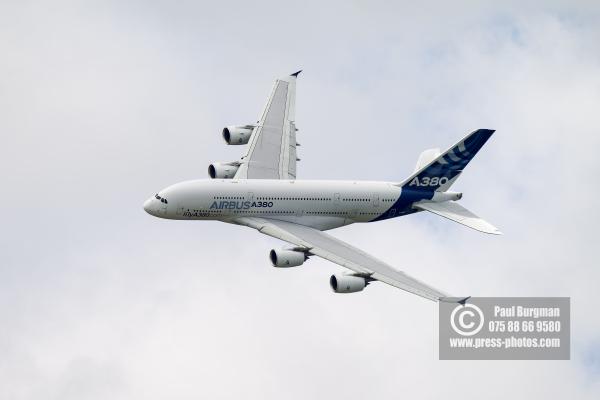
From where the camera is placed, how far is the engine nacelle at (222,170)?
150 metres

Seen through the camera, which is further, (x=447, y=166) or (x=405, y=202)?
(x=447, y=166)

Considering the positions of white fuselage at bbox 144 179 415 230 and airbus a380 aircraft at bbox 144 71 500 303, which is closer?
airbus a380 aircraft at bbox 144 71 500 303

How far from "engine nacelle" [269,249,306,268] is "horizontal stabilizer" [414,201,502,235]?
18452 mm

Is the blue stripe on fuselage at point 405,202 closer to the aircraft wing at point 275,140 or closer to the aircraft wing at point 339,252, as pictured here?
the aircraft wing at point 339,252

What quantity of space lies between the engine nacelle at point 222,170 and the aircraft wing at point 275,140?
0.97 meters

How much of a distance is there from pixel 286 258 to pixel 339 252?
194 inches

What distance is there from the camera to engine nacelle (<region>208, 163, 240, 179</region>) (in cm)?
14950

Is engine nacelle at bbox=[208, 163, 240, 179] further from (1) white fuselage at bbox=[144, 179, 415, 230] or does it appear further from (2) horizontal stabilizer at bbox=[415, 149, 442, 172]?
(2) horizontal stabilizer at bbox=[415, 149, 442, 172]

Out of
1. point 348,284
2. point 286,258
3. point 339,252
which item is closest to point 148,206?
point 286,258

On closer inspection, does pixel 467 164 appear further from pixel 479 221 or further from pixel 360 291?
pixel 360 291

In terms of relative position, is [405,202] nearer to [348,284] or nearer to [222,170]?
[222,170]

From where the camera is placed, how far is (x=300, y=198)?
143 metres

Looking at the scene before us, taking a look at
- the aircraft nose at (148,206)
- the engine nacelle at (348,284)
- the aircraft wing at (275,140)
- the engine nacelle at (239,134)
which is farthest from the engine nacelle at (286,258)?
the engine nacelle at (239,134)

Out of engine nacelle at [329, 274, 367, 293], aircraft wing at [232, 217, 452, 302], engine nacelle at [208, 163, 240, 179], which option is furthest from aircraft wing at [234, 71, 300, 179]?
engine nacelle at [329, 274, 367, 293]
